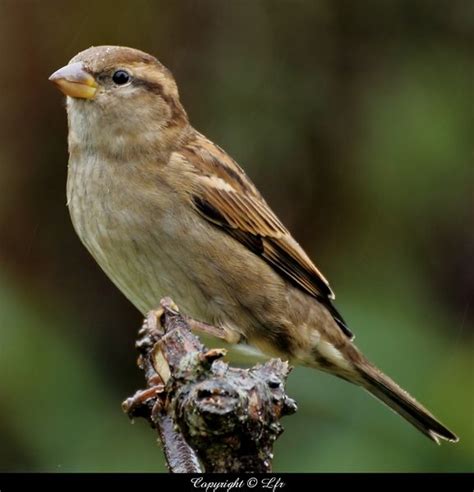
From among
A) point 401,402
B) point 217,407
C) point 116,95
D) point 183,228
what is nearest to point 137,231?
point 183,228

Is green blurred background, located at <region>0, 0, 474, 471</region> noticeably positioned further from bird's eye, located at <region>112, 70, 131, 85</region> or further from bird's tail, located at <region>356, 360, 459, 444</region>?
bird's eye, located at <region>112, 70, 131, 85</region>

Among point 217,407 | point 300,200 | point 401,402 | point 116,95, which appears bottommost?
point 217,407

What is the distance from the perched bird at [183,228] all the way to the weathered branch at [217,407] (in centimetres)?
101

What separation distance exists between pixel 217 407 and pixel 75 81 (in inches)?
62.0

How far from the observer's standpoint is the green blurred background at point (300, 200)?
3590 millimetres

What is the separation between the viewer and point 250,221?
3.88 meters

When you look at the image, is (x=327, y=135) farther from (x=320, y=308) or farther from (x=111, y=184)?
(x=111, y=184)

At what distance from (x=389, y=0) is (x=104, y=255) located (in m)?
1.72

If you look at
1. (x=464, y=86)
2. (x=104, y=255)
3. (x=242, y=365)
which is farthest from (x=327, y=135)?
A: (x=104, y=255)

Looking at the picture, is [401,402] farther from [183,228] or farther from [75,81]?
[75,81]

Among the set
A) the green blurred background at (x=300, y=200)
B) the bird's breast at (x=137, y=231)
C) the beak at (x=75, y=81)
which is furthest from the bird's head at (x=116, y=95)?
the green blurred background at (x=300, y=200)

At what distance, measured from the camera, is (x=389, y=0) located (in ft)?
15.2

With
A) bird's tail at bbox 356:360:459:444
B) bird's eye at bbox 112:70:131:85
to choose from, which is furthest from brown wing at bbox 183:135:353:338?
bird's eye at bbox 112:70:131:85

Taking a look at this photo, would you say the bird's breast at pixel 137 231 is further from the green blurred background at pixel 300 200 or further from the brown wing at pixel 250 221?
the green blurred background at pixel 300 200
